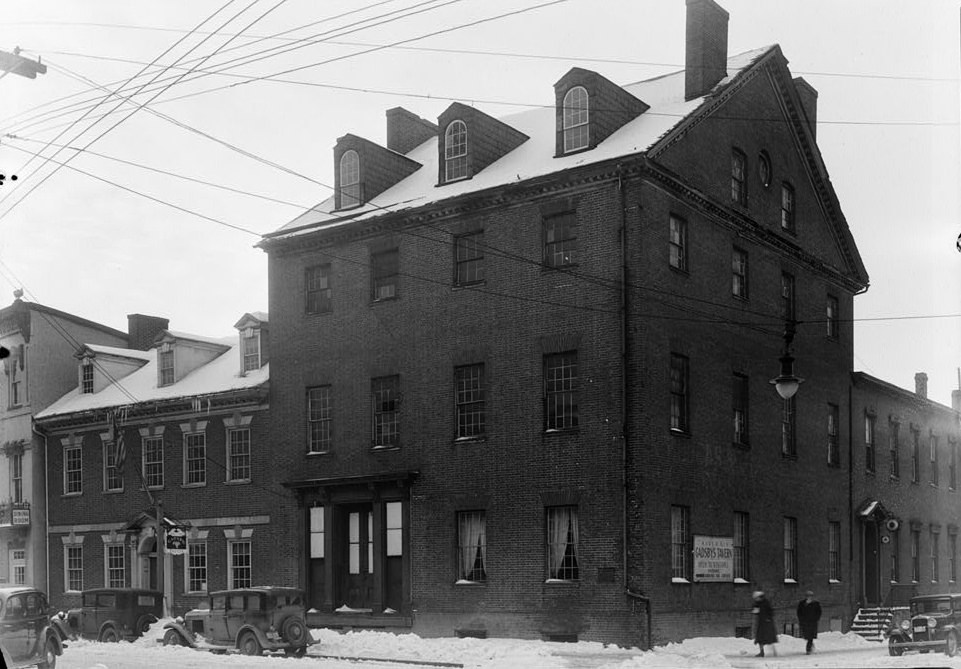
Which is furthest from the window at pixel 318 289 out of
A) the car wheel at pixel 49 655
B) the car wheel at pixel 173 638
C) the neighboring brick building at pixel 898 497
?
the car wheel at pixel 49 655

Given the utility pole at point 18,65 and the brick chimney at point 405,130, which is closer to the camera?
the utility pole at point 18,65

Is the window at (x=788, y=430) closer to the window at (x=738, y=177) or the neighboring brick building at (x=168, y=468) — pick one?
the window at (x=738, y=177)

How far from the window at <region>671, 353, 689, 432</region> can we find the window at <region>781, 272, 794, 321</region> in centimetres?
351

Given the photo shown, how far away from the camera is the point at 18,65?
53.3 feet

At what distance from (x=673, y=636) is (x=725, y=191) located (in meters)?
10.6

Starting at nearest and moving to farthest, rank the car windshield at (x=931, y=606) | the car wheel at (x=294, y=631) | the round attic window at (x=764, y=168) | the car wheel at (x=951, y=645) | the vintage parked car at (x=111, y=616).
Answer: the car wheel at (x=951, y=645)
the car windshield at (x=931, y=606)
the car wheel at (x=294, y=631)
the vintage parked car at (x=111, y=616)
the round attic window at (x=764, y=168)

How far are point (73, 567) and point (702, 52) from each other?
82.9 ft

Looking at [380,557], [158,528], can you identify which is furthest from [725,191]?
[158,528]

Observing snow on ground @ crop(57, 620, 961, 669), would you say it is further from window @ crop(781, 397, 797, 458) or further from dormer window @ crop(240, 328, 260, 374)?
dormer window @ crop(240, 328, 260, 374)

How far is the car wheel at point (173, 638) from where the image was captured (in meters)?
28.9

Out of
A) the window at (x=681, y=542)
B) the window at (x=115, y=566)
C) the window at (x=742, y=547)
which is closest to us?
the window at (x=681, y=542)

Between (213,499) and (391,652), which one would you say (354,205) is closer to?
(213,499)

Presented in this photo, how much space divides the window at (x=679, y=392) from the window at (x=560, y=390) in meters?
2.32

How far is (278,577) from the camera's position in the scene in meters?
35.2
